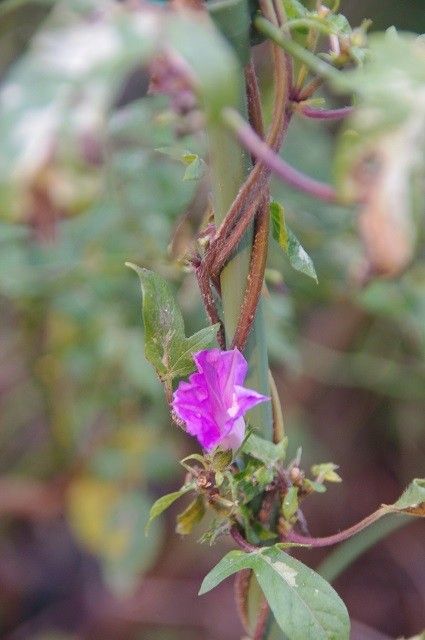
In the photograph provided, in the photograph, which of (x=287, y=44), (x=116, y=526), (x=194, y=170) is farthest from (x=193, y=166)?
(x=116, y=526)

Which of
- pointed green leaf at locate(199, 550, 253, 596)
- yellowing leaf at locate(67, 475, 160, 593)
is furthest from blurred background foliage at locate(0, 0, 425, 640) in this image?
pointed green leaf at locate(199, 550, 253, 596)

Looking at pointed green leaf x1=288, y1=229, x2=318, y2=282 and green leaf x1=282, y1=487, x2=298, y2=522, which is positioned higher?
pointed green leaf x1=288, y1=229, x2=318, y2=282

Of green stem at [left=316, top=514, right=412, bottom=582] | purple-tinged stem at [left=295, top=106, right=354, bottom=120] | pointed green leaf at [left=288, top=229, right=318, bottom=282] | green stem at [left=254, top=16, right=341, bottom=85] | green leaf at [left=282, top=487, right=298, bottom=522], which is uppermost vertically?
green stem at [left=254, top=16, right=341, bottom=85]

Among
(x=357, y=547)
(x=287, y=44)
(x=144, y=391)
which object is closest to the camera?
(x=287, y=44)

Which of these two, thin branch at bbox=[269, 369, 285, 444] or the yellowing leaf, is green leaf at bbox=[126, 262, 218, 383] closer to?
thin branch at bbox=[269, 369, 285, 444]

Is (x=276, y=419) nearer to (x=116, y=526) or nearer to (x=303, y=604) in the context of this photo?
(x=303, y=604)

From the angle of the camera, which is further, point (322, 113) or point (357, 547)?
point (357, 547)
